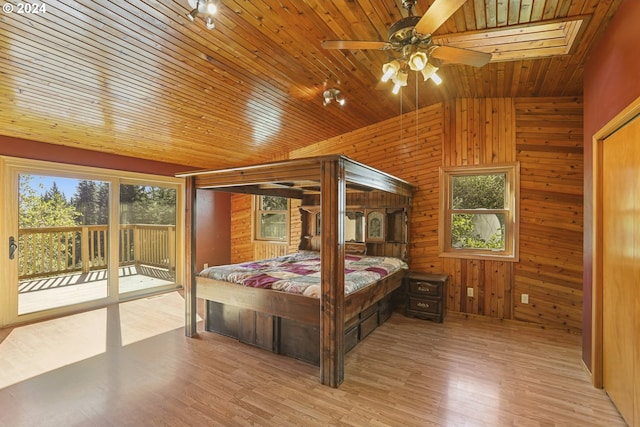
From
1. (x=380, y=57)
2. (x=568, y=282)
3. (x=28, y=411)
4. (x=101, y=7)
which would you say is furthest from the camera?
(x=568, y=282)

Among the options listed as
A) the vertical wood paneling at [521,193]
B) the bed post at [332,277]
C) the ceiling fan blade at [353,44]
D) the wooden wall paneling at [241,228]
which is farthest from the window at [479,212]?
the wooden wall paneling at [241,228]

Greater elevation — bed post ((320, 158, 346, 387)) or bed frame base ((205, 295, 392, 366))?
bed post ((320, 158, 346, 387))

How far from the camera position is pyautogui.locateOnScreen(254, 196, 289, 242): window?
19.5 ft

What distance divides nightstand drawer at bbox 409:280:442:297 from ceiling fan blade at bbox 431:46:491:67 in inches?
107

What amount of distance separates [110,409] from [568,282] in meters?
4.89

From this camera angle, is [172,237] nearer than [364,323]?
No

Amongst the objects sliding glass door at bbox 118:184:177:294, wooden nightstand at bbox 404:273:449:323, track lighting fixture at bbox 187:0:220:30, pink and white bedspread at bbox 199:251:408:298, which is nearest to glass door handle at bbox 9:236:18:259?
sliding glass door at bbox 118:184:177:294

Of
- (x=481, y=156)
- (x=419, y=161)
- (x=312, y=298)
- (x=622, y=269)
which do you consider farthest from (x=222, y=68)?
(x=622, y=269)

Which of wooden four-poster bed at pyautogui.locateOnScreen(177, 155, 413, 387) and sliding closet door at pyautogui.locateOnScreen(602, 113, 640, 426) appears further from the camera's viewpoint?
wooden four-poster bed at pyautogui.locateOnScreen(177, 155, 413, 387)

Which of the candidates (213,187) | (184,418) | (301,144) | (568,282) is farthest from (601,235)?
(301,144)

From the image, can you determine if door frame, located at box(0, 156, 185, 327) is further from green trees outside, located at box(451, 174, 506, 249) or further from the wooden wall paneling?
green trees outside, located at box(451, 174, 506, 249)

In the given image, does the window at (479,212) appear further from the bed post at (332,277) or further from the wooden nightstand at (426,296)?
the bed post at (332,277)

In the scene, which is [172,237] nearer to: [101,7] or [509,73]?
[101,7]

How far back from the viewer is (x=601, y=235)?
2.38 metres
